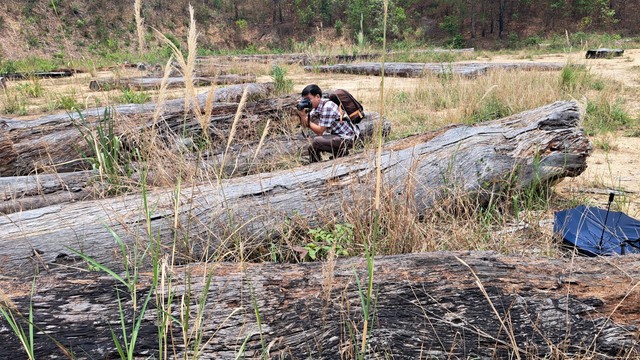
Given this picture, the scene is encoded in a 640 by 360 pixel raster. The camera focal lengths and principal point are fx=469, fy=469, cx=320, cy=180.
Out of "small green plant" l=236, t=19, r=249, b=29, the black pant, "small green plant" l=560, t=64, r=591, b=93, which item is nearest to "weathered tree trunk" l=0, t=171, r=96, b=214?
the black pant

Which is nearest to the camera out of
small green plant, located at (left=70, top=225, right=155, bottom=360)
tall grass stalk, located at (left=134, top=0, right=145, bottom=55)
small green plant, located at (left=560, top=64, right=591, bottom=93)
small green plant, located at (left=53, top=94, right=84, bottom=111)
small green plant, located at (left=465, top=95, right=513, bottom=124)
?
small green plant, located at (left=70, top=225, right=155, bottom=360)

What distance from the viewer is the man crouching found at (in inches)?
175

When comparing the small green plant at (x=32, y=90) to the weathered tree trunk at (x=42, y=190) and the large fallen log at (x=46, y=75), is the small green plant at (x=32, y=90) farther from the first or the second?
the weathered tree trunk at (x=42, y=190)

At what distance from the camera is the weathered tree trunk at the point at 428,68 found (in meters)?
10.2

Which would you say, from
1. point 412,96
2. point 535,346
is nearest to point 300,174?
point 535,346

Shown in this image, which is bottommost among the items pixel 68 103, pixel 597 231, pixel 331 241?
pixel 597 231

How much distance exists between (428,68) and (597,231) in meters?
8.65

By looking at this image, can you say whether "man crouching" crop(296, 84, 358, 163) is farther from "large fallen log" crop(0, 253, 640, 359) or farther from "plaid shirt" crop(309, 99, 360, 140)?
"large fallen log" crop(0, 253, 640, 359)

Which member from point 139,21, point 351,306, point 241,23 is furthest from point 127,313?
point 241,23

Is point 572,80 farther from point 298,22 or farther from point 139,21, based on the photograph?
point 298,22

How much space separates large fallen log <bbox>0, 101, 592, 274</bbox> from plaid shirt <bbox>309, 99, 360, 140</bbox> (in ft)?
4.38

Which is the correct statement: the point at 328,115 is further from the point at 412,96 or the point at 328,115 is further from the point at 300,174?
the point at 412,96

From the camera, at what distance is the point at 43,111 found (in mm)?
6887

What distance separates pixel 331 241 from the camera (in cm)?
240
